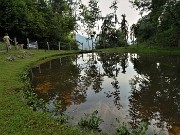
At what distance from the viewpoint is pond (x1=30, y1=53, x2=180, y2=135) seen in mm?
11641

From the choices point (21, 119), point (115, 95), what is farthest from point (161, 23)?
point (21, 119)

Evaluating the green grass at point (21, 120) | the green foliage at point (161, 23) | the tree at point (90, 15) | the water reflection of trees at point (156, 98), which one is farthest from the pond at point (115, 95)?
the tree at point (90, 15)

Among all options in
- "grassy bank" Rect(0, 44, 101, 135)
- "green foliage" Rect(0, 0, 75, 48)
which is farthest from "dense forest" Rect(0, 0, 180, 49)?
"grassy bank" Rect(0, 44, 101, 135)

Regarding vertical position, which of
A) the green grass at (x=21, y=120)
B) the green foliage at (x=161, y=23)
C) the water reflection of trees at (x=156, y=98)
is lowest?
the water reflection of trees at (x=156, y=98)

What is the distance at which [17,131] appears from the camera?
8758mm

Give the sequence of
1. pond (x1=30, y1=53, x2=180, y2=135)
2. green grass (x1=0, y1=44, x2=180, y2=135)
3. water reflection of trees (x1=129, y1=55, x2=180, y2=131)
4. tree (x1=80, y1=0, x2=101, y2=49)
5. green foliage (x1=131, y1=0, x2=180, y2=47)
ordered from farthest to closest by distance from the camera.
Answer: tree (x1=80, y1=0, x2=101, y2=49), green foliage (x1=131, y1=0, x2=180, y2=47), water reflection of trees (x1=129, y1=55, x2=180, y2=131), pond (x1=30, y1=53, x2=180, y2=135), green grass (x1=0, y1=44, x2=180, y2=135)

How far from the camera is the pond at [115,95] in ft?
38.2

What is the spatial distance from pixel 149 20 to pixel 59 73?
4052cm

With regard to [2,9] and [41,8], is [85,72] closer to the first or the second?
[2,9]

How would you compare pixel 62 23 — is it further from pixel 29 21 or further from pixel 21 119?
pixel 21 119

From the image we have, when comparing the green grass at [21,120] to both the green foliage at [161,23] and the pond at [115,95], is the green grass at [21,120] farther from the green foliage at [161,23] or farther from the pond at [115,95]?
the green foliage at [161,23]

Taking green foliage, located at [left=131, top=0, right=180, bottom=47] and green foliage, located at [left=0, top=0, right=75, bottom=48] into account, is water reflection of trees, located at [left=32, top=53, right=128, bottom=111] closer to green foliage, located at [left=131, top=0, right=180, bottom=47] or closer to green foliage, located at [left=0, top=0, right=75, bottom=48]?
green foliage, located at [left=0, top=0, right=75, bottom=48]

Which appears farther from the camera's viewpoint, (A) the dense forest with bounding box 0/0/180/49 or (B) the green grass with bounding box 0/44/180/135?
(A) the dense forest with bounding box 0/0/180/49

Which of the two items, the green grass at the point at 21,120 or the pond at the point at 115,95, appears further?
the pond at the point at 115,95
